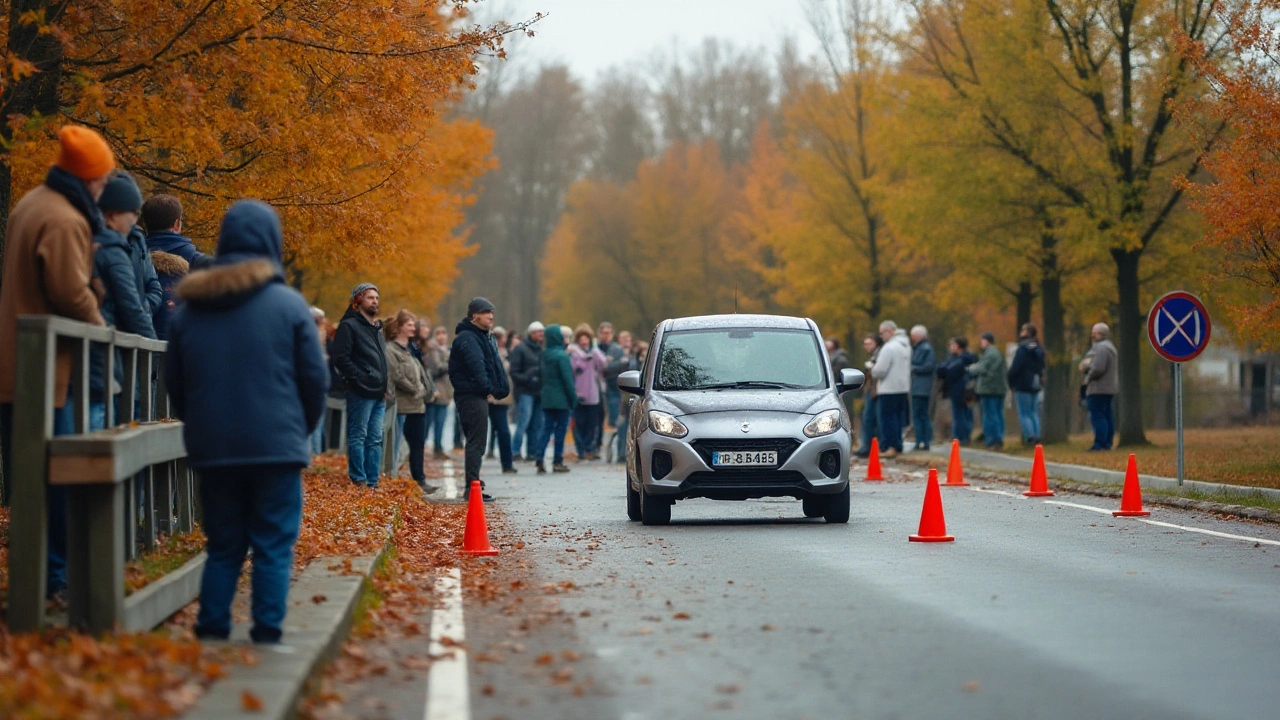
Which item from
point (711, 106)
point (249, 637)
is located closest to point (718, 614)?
point (249, 637)

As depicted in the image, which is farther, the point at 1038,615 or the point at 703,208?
the point at 703,208

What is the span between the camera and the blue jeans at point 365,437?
17.5 metres

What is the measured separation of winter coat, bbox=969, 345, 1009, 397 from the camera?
28.3m

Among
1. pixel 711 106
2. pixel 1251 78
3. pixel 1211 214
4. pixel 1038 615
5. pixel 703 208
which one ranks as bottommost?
pixel 1038 615

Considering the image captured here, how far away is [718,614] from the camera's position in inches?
369

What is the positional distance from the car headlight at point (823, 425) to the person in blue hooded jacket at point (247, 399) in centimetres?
771

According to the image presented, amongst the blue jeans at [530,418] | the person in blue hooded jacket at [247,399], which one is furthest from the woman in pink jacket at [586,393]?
the person in blue hooded jacket at [247,399]

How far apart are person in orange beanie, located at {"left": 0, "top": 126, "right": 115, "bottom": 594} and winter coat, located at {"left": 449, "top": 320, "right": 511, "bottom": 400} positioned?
32.6 feet

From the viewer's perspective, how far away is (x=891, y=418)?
2855 cm

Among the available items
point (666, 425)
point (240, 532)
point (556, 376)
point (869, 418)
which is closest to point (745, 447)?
point (666, 425)

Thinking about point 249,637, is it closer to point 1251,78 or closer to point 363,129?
point 363,129

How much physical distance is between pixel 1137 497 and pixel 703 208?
4907 cm

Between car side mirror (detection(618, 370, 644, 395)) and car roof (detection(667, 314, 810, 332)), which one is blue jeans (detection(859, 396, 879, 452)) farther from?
car side mirror (detection(618, 370, 644, 395))

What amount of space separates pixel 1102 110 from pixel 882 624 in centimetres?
2027
